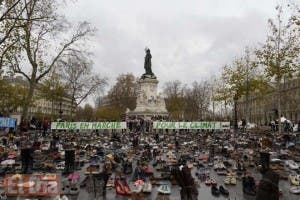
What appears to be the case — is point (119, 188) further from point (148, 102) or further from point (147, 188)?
point (148, 102)

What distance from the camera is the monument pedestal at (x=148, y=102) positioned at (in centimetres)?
4672

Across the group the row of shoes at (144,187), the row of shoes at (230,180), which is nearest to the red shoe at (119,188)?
the row of shoes at (144,187)

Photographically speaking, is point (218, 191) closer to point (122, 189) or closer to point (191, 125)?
point (122, 189)

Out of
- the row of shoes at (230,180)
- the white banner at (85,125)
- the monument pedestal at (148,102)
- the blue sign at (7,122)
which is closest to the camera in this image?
the row of shoes at (230,180)

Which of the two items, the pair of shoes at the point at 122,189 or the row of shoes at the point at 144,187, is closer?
the row of shoes at the point at 144,187

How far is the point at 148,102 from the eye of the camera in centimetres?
4778

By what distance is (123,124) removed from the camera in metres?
29.4

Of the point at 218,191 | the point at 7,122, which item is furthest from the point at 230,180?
the point at 7,122

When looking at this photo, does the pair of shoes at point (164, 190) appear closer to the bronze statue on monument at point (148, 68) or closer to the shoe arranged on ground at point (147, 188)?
the shoe arranged on ground at point (147, 188)

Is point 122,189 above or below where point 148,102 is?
below

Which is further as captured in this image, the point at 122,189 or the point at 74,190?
the point at 74,190

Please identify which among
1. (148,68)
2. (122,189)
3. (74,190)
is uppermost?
(148,68)

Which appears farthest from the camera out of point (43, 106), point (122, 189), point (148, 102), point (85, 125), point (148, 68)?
point (43, 106)

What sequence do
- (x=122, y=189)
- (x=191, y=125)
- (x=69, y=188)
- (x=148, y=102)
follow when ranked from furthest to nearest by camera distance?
(x=148, y=102)
(x=191, y=125)
(x=69, y=188)
(x=122, y=189)
